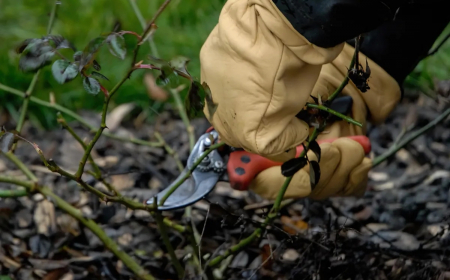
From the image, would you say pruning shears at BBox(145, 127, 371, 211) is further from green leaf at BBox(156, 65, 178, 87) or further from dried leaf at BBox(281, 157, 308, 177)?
green leaf at BBox(156, 65, 178, 87)

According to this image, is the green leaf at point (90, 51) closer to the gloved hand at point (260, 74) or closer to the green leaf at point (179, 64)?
the green leaf at point (179, 64)

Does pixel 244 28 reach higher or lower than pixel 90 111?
higher

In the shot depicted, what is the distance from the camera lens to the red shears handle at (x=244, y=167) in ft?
4.03

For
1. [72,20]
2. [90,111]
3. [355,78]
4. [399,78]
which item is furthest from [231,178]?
[72,20]

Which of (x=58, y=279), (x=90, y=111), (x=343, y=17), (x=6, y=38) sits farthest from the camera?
(x=6, y=38)

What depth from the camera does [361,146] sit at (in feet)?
4.16

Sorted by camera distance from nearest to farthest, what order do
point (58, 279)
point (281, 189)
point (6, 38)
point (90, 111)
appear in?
point (281, 189) → point (58, 279) → point (90, 111) → point (6, 38)

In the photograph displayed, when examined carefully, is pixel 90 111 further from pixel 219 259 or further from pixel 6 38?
pixel 219 259

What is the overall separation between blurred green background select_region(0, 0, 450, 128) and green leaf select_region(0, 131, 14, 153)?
1234mm

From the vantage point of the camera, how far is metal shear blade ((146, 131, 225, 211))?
4.19ft

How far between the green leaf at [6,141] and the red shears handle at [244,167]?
0.43 metres

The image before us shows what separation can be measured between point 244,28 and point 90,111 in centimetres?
138

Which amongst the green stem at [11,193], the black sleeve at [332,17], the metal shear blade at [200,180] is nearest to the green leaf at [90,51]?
the black sleeve at [332,17]

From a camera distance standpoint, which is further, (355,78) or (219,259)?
(219,259)
